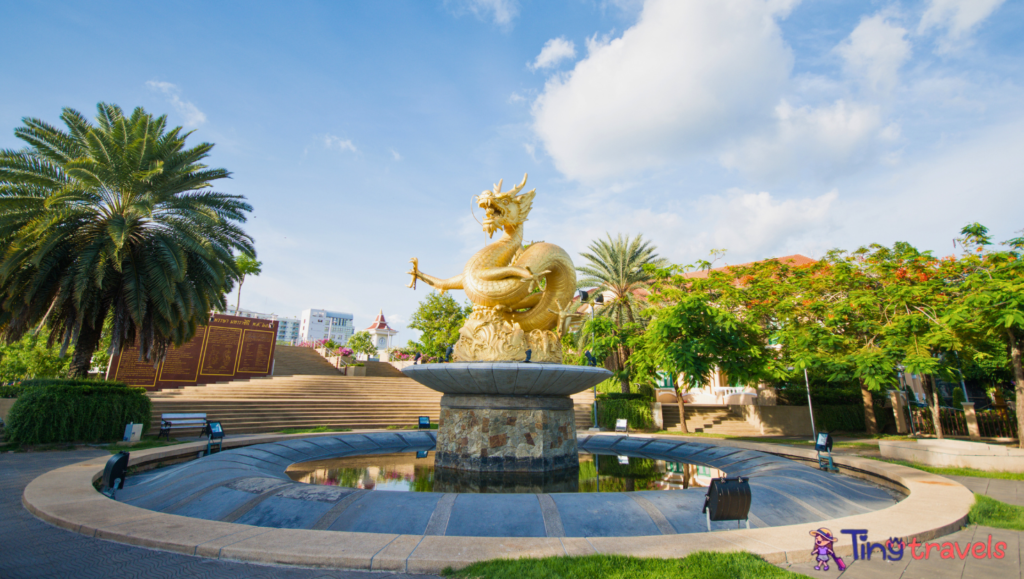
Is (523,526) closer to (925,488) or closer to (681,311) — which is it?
(925,488)

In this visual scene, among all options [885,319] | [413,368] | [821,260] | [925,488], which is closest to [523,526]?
[413,368]

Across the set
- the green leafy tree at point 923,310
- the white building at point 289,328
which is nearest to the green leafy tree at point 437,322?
the green leafy tree at point 923,310

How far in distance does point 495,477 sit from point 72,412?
1297cm

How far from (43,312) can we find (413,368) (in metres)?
13.7

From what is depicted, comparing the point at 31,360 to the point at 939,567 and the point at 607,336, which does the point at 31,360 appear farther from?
the point at 939,567

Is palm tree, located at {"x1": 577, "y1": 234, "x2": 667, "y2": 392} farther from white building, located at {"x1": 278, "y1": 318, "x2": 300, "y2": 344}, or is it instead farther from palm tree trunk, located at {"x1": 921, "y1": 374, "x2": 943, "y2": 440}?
white building, located at {"x1": 278, "y1": 318, "x2": 300, "y2": 344}

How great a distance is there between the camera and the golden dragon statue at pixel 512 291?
9.62 m

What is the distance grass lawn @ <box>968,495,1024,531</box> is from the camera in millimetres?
5383

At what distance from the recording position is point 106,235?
13.9m

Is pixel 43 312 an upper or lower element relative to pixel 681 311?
lower

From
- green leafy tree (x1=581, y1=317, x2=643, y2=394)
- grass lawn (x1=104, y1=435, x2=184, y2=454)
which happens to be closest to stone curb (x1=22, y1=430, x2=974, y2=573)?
grass lawn (x1=104, y1=435, x2=184, y2=454)

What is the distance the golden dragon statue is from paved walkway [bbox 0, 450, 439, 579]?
5903 mm

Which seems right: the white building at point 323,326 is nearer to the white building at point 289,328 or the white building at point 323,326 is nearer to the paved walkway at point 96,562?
the white building at point 289,328

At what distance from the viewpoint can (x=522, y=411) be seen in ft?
27.0
